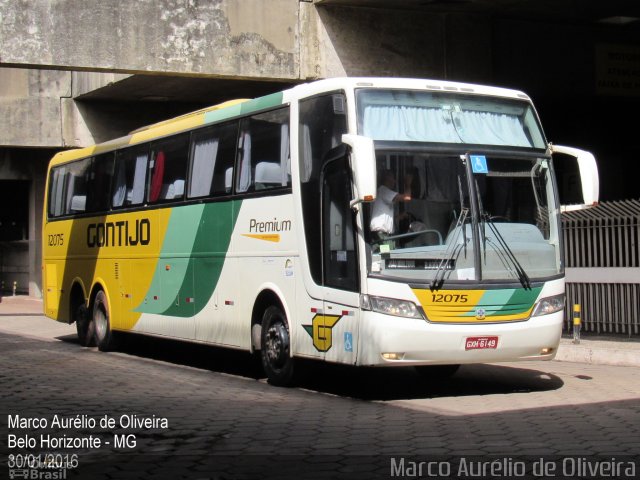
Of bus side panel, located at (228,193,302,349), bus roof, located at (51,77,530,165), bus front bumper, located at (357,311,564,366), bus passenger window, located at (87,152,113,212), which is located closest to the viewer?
bus front bumper, located at (357,311,564,366)

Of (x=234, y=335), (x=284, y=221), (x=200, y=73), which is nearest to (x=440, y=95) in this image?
(x=284, y=221)

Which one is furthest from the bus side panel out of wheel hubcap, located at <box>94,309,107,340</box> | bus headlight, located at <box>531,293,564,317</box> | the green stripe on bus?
wheel hubcap, located at <box>94,309,107,340</box>

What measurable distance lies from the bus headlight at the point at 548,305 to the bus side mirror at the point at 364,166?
7.32 ft

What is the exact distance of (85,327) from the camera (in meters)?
18.5

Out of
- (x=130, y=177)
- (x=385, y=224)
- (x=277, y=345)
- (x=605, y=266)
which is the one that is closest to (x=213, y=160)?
(x=277, y=345)

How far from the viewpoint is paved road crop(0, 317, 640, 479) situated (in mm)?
7523

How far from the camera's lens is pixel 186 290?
14.9 meters

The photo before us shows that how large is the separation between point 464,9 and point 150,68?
5623mm

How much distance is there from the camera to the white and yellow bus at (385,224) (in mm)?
10797

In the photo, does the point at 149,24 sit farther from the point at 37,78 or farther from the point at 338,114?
the point at 37,78

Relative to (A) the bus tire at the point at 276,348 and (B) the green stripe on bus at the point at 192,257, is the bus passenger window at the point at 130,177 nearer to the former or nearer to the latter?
(B) the green stripe on bus at the point at 192,257

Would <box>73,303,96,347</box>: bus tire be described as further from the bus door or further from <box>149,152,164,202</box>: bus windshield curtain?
the bus door

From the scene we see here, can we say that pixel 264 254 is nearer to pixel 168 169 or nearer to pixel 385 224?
pixel 385 224

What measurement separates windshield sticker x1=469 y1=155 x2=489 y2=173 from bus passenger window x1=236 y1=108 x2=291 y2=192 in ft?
7.01
